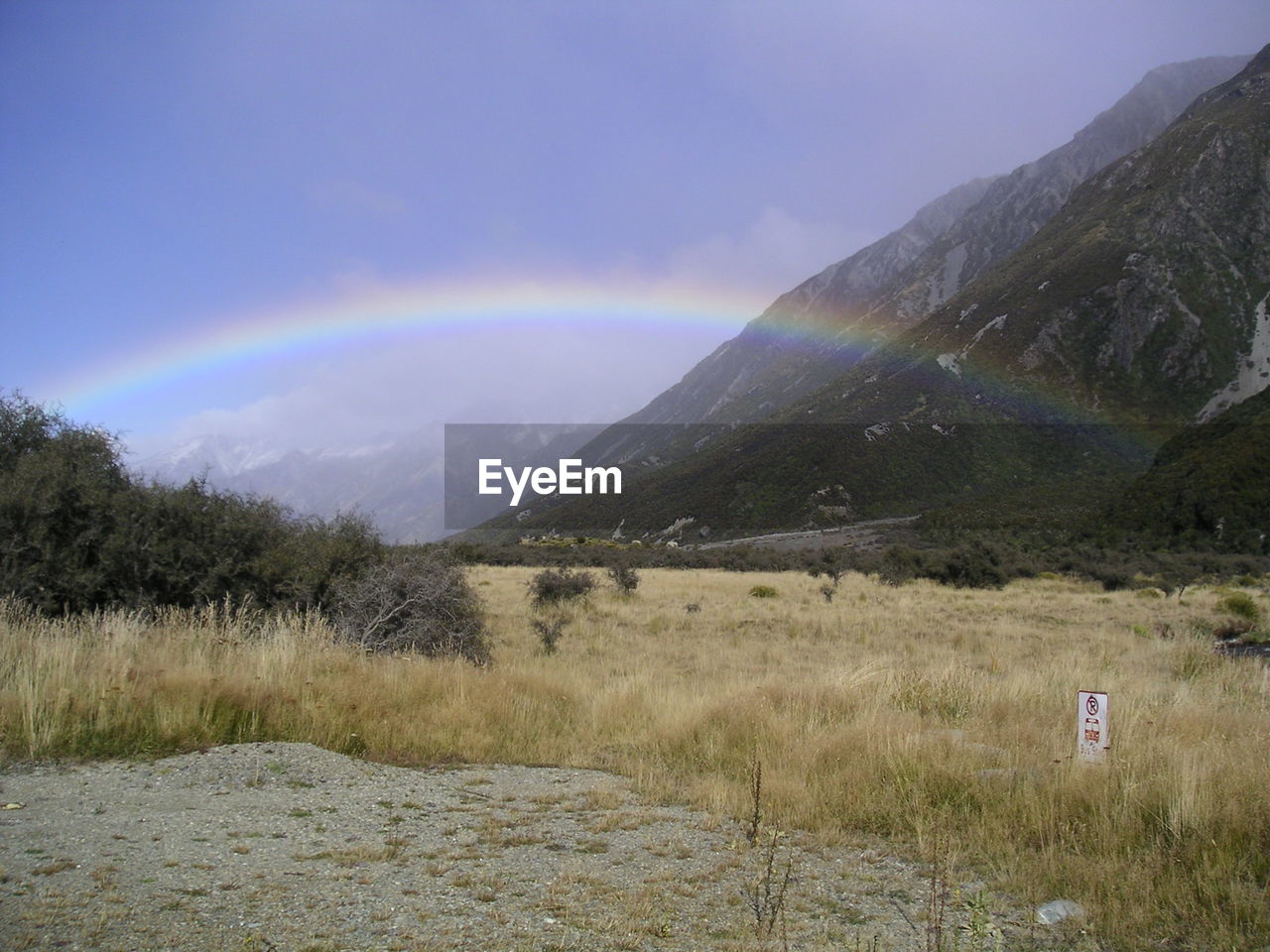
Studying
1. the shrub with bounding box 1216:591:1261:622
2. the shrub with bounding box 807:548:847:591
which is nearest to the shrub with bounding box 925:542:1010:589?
the shrub with bounding box 807:548:847:591

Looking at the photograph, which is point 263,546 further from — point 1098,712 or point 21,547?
point 1098,712

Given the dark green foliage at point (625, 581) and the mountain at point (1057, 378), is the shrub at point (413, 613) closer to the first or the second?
the dark green foliage at point (625, 581)

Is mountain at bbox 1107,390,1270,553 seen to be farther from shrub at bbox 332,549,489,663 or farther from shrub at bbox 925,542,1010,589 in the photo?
shrub at bbox 332,549,489,663

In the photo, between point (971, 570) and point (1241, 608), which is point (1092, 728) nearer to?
point (1241, 608)

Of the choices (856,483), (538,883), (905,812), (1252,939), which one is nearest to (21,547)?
(538,883)

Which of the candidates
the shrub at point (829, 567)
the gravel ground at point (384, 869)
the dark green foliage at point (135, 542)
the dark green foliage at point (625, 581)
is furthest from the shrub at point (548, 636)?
the shrub at point (829, 567)

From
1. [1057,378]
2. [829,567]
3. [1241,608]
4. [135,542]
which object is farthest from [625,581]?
[1057,378]
